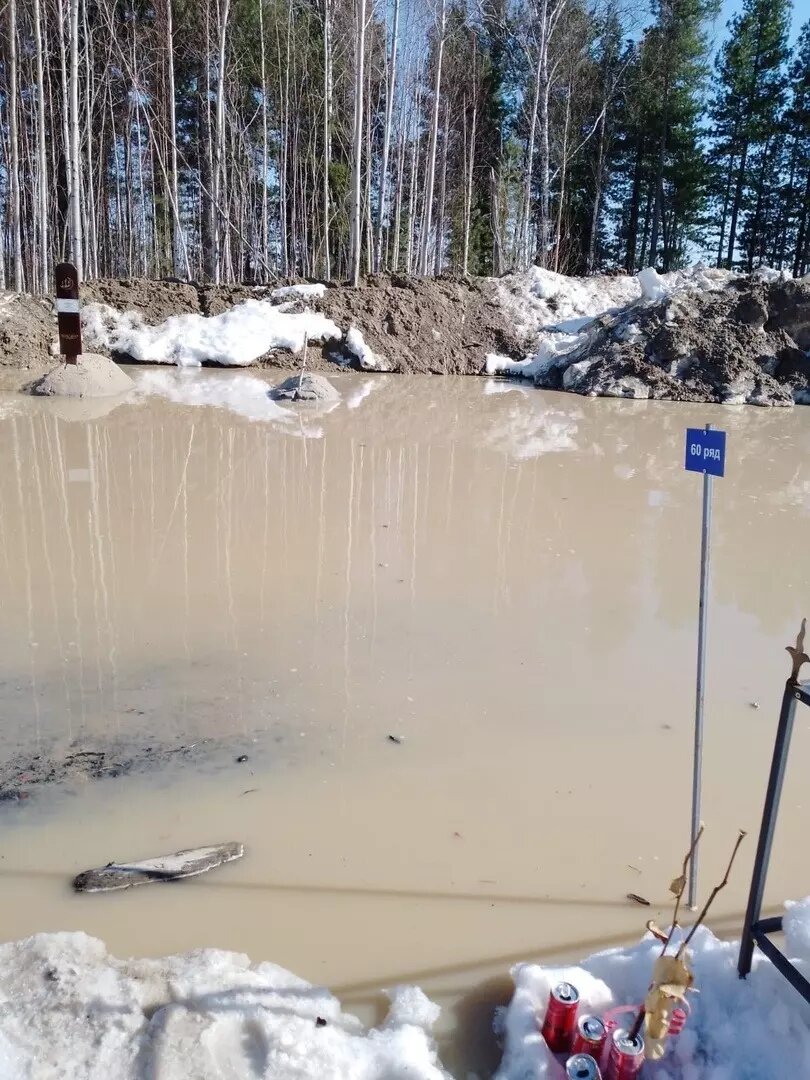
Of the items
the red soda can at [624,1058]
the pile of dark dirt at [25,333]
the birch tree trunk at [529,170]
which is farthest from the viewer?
the birch tree trunk at [529,170]

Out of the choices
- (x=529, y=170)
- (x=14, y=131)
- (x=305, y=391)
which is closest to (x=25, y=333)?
(x=305, y=391)

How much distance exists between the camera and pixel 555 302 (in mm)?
20141

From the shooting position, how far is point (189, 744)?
9.78 ft

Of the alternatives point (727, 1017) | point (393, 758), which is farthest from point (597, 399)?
point (727, 1017)

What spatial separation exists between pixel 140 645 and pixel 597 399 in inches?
458

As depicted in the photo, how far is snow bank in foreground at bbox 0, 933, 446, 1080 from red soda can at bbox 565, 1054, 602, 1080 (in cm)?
29

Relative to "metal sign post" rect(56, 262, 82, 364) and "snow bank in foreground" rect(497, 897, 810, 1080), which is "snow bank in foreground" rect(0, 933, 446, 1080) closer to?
"snow bank in foreground" rect(497, 897, 810, 1080)

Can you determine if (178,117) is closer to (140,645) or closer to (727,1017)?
(140,645)

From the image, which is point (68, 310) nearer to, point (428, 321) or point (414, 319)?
point (414, 319)

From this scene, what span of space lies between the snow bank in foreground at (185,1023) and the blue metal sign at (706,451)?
167 cm

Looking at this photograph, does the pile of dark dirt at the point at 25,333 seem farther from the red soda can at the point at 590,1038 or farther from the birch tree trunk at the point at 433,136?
the red soda can at the point at 590,1038

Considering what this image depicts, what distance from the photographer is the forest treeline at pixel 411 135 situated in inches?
844

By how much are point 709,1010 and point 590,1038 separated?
323 millimetres

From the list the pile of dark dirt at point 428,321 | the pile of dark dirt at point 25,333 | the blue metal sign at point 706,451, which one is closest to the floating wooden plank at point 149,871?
the blue metal sign at point 706,451
